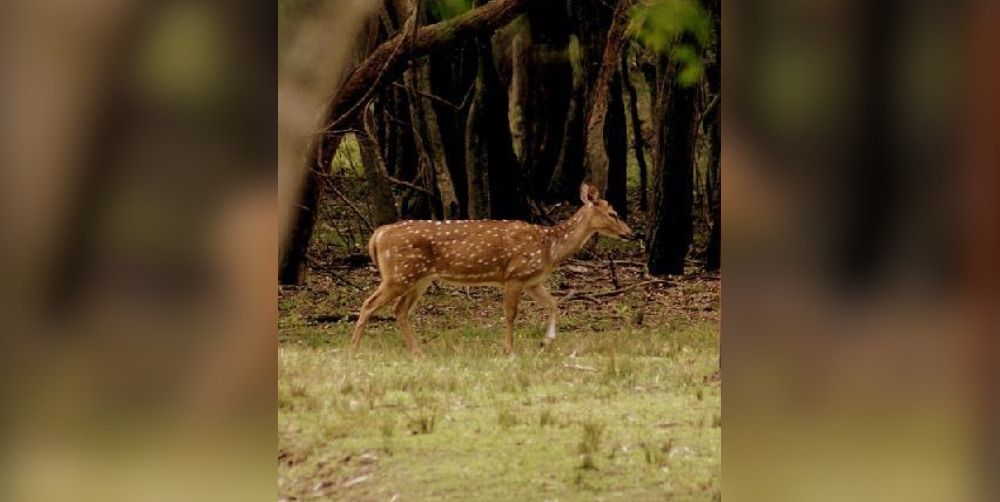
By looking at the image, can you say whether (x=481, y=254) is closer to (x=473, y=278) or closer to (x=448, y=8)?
(x=473, y=278)

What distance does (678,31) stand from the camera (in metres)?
4.76

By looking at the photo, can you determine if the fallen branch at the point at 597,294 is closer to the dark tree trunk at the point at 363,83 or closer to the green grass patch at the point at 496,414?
the green grass patch at the point at 496,414

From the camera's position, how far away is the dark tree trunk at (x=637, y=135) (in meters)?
4.86

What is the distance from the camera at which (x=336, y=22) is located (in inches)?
182

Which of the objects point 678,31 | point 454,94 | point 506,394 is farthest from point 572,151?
point 506,394

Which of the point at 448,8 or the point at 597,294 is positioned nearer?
the point at 448,8

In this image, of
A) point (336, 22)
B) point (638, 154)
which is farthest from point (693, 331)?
point (336, 22)

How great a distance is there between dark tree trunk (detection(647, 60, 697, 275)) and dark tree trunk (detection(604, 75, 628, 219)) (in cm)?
14

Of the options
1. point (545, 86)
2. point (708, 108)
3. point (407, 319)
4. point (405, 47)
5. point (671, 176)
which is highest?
point (405, 47)

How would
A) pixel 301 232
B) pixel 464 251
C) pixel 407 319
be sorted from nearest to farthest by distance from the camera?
pixel 301 232 < pixel 407 319 < pixel 464 251

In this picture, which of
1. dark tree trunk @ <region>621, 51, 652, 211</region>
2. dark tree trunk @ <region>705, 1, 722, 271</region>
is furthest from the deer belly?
dark tree trunk @ <region>705, 1, 722, 271</region>

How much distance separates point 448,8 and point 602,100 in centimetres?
75

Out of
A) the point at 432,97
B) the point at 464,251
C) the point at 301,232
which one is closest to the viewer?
the point at 301,232
